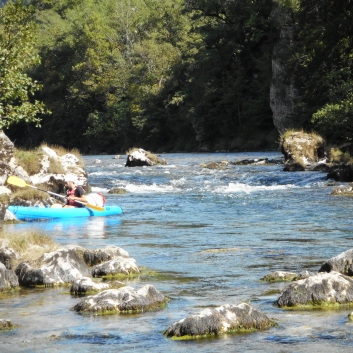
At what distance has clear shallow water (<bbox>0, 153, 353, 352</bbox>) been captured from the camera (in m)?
7.23

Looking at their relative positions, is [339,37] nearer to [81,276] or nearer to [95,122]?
[81,276]

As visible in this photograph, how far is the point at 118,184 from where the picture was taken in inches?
1155

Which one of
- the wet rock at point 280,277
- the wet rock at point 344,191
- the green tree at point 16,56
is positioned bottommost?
the wet rock at point 280,277

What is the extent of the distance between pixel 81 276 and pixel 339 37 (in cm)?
2232

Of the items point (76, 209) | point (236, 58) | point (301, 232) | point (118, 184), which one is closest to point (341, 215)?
point (301, 232)

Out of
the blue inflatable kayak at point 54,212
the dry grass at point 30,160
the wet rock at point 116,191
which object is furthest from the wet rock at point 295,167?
the blue inflatable kayak at point 54,212

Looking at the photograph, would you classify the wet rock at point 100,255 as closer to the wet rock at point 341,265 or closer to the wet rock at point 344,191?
the wet rock at point 341,265

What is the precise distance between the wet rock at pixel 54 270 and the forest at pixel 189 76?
21.0 m

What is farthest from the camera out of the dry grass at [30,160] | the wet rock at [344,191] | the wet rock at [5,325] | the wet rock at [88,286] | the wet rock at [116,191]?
the wet rock at [116,191]

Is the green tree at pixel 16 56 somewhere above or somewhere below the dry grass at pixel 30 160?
above

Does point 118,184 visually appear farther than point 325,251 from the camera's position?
Yes

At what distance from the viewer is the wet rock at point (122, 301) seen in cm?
831

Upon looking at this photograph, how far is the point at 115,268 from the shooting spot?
10.4 metres

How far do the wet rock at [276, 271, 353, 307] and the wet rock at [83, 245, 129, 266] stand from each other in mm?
3441
